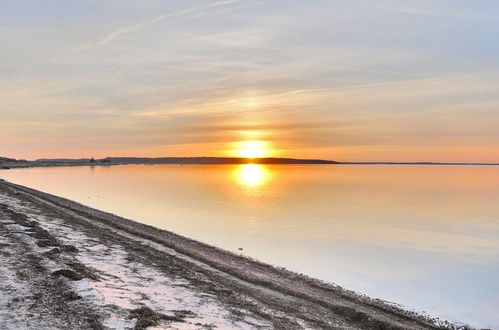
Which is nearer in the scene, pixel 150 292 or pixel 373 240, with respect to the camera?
pixel 150 292

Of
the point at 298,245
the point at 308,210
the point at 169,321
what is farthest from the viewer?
the point at 308,210

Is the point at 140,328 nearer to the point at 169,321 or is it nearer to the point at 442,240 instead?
the point at 169,321

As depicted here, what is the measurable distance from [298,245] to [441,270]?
9792 millimetres

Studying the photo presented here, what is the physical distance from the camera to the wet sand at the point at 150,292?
30.9ft

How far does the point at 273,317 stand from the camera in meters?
11.4

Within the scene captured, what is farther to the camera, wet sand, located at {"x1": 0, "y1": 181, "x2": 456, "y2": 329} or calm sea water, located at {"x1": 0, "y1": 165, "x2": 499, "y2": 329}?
calm sea water, located at {"x1": 0, "y1": 165, "x2": 499, "y2": 329}

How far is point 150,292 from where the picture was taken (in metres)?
11.9

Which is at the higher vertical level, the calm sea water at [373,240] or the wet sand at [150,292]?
the wet sand at [150,292]

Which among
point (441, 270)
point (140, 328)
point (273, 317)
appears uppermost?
point (140, 328)

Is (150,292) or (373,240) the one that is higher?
(150,292)

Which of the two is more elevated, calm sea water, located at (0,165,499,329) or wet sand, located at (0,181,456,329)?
wet sand, located at (0,181,456,329)

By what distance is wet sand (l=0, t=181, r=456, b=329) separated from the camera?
943cm

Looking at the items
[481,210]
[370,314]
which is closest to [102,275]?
[370,314]

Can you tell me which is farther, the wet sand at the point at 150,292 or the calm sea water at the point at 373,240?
the calm sea water at the point at 373,240
